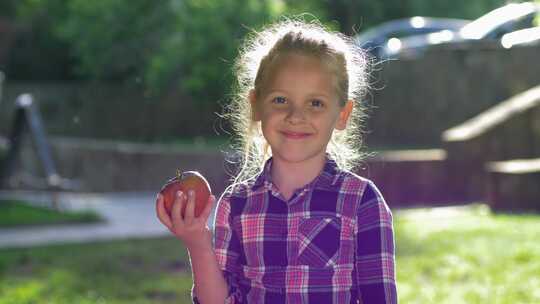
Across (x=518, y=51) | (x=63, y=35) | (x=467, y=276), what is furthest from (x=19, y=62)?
(x=467, y=276)

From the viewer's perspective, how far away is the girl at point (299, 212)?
257 centimetres

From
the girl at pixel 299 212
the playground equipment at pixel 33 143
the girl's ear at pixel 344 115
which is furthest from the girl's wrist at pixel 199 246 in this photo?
the playground equipment at pixel 33 143

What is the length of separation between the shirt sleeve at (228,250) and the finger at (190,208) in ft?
0.91

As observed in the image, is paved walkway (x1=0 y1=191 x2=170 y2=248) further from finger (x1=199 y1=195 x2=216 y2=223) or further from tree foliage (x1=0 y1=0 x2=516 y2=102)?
finger (x1=199 y1=195 x2=216 y2=223)

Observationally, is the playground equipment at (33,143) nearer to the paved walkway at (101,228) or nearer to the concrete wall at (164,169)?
the paved walkway at (101,228)

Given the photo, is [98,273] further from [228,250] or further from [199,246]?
[199,246]

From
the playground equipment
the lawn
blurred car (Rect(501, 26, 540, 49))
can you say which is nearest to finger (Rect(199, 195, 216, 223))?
the lawn

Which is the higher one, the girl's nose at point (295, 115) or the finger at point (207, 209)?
the girl's nose at point (295, 115)

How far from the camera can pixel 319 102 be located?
270 cm

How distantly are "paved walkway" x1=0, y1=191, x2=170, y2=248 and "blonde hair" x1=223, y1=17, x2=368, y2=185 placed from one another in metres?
5.49

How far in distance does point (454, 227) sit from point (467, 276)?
2264 millimetres

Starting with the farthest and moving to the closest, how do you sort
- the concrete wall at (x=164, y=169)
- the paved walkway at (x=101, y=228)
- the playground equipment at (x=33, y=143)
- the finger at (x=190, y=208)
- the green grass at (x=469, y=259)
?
the concrete wall at (x=164, y=169) < the playground equipment at (x=33, y=143) < the paved walkway at (x=101, y=228) < the green grass at (x=469, y=259) < the finger at (x=190, y=208)

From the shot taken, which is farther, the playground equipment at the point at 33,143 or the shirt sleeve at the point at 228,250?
the playground equipment at the point at 33,143

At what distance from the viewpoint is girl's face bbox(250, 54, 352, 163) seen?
8.77 ft
